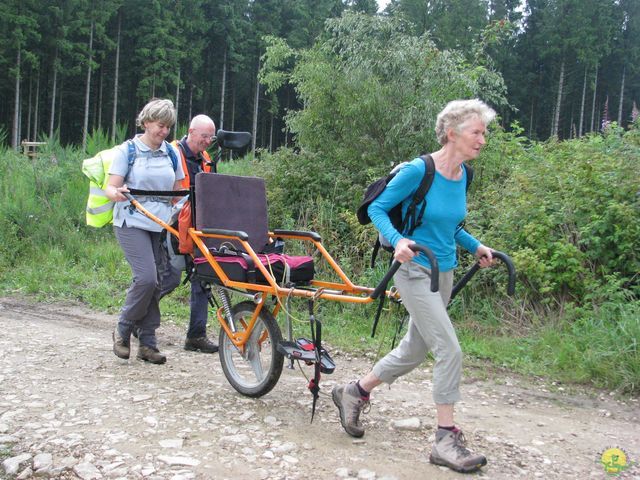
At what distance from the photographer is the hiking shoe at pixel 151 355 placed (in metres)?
5.79

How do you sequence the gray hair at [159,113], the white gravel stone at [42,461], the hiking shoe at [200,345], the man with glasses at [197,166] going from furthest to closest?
the hiking shoe at [200,345] → the man with glasses at [197,166] → the gray hair at [159,113] → the white gravel stone at [42,461]

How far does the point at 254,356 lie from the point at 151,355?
4.09 feet

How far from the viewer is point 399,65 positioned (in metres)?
9.79

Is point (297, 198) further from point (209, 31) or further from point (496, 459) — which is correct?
point (209, 31)

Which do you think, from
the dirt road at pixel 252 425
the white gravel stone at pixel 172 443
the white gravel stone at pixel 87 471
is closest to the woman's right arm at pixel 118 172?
the dirt road at pixel 252 425

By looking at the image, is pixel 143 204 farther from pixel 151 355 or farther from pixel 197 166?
pixel 151 355

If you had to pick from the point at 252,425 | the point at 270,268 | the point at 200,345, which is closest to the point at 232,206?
the point at 270,268

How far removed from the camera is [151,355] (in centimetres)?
580

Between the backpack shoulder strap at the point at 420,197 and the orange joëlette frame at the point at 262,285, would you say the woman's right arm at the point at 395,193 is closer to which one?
the backpack shoulder strap at the point at 420,197

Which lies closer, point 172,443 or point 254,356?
point 172,443

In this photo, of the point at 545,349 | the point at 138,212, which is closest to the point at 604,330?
the point at 545,349

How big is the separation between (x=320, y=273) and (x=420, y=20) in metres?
38.4

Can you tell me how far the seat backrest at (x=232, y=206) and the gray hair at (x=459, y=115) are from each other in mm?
2086

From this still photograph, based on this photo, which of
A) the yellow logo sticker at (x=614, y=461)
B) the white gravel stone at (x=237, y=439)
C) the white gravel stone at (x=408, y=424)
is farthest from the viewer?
the white gravel stone at (x=408, y=424)
